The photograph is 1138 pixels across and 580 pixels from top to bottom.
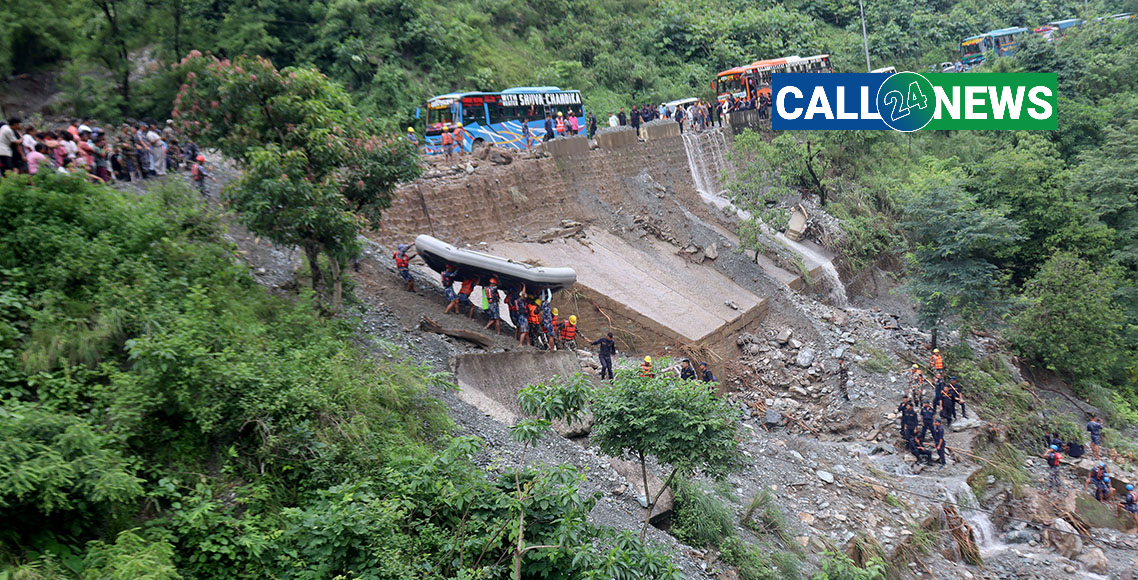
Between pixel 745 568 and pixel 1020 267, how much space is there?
1609 centimetres

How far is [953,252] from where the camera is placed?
1750cm

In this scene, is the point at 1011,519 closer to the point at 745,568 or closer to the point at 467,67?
the point at 745,568

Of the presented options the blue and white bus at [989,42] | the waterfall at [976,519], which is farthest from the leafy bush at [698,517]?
the blue and white bus at [989,42]

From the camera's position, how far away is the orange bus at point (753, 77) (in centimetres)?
2758

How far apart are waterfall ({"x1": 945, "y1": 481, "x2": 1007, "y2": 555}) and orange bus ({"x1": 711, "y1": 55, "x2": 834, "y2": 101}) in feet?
57.4

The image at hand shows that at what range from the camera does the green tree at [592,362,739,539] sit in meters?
8.20

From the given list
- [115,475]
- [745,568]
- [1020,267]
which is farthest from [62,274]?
[1020,267]

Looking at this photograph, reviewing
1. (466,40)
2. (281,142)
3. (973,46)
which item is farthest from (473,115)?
(973,46)

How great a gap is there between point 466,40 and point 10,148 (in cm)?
1842

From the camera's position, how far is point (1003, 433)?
15.3 metres

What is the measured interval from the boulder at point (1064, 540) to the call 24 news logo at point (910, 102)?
523 inches

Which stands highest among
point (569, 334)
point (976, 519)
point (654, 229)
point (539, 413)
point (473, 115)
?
point (473, 115)

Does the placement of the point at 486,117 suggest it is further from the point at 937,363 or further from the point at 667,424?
the point at 667,424

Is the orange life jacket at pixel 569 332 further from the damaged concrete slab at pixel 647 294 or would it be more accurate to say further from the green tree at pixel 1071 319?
the green tree at pixel 1071 319
